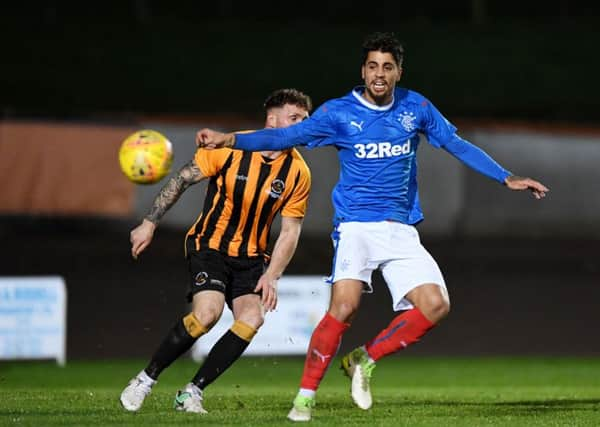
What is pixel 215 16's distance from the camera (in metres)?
30.8

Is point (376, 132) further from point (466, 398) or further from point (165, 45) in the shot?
point (165, 45)

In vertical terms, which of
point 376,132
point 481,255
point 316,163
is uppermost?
point 376,132

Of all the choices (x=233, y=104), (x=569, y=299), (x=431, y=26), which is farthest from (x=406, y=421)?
(x=431, y=26)

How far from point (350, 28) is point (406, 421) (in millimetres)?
24277

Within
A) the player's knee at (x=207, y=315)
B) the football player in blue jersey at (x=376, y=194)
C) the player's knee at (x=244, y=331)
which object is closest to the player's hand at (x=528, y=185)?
the football player in blue jersey at (x=376, y=194)

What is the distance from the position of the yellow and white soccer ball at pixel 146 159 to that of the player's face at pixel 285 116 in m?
0.67

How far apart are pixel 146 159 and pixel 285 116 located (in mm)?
893

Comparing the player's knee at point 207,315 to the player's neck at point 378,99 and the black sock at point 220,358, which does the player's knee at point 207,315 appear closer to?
the black sock at point 220,358

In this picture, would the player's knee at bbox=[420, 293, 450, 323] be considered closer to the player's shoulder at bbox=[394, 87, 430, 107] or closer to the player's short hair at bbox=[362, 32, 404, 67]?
the player's shoulder at bbox=[394, 87, 430, 107]

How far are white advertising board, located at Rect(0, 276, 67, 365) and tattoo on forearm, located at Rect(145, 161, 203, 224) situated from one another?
20.5 ft

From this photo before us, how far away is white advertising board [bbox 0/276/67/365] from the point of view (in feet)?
44.0

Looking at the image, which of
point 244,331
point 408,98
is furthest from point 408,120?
point 244,331

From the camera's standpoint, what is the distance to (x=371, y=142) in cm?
691

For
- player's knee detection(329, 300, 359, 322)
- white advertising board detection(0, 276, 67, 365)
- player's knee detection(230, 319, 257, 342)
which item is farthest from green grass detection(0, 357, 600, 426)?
player's knee detection(329, 300, 359, 322)
